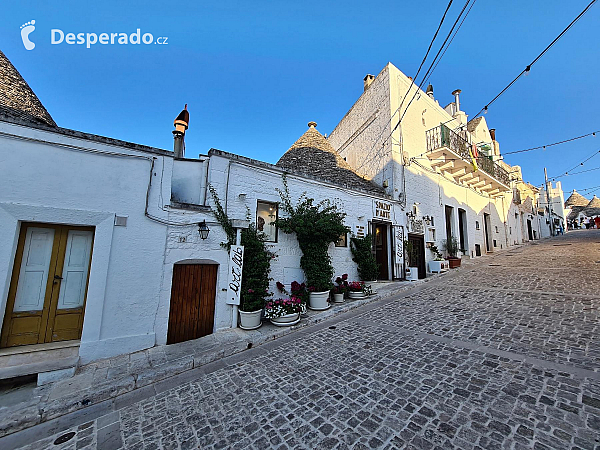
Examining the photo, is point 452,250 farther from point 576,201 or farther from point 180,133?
point 576,201

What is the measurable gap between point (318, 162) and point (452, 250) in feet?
28.2

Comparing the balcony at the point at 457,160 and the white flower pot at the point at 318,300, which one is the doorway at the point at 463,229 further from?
the white flower pot at the point at 318,300

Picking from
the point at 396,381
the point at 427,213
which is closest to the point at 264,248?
the point at 396,381

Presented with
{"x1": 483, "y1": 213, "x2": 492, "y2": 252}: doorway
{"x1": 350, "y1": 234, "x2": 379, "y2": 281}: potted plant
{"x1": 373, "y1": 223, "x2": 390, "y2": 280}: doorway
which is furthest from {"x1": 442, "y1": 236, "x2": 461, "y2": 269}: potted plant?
{"x1": 483, "y1": 213, "x2": 492, "y2": 252}: doorway

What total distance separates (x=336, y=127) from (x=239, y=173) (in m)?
12.5

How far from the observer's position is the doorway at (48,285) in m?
3.73

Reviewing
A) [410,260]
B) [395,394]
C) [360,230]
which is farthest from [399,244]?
[395,394]

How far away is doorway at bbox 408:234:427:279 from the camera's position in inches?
395

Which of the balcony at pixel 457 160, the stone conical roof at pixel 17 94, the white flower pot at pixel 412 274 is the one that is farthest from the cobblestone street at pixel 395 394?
the balcony at pixel 457 160

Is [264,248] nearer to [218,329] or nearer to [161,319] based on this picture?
[218,329]

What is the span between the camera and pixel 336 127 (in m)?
16.3

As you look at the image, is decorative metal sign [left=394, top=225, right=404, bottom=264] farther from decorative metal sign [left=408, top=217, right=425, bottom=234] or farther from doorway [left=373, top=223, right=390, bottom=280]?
decorative metal sign [left=408, top=217, right=425, bottom=234]

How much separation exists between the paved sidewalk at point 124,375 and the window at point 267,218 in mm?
2474

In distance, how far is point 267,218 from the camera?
21.4 feet
